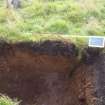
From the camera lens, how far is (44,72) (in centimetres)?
734

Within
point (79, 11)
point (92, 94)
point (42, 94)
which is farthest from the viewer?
point (79, 11)

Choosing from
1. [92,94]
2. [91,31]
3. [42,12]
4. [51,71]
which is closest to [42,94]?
[51,71]

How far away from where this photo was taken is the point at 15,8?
9.05 meters

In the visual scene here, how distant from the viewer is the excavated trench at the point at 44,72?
714 cm

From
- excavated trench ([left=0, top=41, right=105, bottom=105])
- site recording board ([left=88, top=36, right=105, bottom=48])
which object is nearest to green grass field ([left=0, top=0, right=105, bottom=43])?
excavated trench ([left=0, top=41, right=105, bottom=105])

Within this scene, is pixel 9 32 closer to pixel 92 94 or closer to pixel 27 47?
pixel 27 47

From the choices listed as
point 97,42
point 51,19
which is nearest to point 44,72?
point 97,42

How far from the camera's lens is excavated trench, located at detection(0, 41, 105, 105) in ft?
23.4

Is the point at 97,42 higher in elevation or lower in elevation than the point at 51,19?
lower

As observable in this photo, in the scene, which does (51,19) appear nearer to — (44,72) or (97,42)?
(44,72)

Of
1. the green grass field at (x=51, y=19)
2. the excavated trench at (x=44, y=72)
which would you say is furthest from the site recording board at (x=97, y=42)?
the green grass field at (x=51, y=19)

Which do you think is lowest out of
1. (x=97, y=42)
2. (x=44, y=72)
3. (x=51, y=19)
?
(x=44, y=72)

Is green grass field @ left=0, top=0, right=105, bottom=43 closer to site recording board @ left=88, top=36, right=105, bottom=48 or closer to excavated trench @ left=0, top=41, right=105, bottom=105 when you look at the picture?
excavated trench @ left=0, top=41, right=105, bottom=105

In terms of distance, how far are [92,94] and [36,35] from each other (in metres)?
1.44
